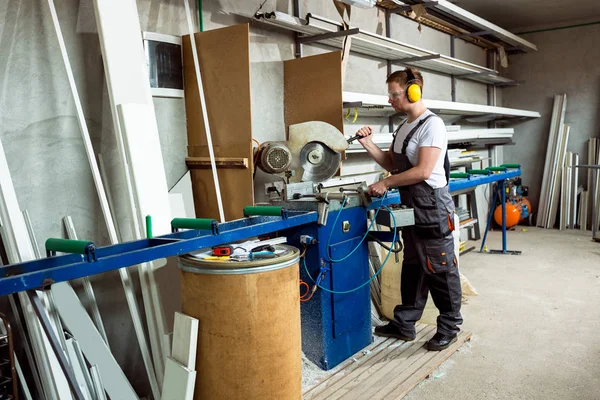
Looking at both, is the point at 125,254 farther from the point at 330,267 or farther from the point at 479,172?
the point at 479,172

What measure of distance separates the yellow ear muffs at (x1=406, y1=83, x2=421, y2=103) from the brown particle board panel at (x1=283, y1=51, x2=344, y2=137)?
554mm

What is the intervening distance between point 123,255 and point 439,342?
78.7 inches

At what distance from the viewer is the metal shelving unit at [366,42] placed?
3.39 meters

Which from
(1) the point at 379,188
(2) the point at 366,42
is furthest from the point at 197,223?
(2) the point at 366,42

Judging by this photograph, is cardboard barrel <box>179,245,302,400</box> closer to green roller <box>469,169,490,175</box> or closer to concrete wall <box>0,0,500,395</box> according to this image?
concrete wall <box>0,0,500,395</box>

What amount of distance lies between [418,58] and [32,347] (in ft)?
12.8

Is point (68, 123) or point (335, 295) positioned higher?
point (68, 123)

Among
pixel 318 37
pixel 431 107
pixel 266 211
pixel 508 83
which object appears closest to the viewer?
pixel 266 211

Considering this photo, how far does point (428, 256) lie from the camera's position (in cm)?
292

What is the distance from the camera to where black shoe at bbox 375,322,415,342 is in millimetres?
3180

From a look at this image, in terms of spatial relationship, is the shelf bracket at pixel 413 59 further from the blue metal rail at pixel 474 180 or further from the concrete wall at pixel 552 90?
the concrete wall at pixel 552 90

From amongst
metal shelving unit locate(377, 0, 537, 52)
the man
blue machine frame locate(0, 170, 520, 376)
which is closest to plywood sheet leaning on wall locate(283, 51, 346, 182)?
the man

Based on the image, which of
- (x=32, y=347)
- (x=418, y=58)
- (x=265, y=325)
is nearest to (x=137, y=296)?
(x=32, y=347)

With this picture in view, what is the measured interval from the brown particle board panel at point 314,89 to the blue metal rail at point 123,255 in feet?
3.70
